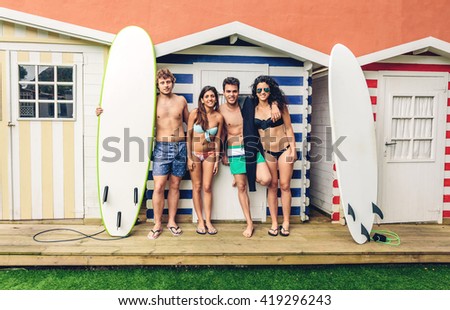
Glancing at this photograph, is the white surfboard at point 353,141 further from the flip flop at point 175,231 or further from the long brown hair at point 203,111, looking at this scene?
the flip flop at point 175,231

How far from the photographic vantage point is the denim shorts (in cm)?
391

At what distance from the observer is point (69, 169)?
4254mm

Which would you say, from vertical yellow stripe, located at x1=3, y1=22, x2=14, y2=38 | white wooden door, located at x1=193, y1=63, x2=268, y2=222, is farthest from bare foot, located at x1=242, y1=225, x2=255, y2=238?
vertical yellow stripe, located at x1=3, y1=22, x2=14, y2=38

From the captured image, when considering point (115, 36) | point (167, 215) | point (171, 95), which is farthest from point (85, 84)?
point (167, 215)

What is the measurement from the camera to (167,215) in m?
4.35

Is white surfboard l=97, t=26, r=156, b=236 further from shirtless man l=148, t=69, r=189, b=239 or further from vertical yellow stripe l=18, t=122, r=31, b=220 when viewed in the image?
vertical yellow stripe l=18, t=122, r=31, b=220

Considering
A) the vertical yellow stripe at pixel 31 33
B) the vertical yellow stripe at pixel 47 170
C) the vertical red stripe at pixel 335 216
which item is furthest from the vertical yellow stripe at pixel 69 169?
the vertical red stripe at pixel 335 216

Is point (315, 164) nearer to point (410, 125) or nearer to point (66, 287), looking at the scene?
point (410, 125)

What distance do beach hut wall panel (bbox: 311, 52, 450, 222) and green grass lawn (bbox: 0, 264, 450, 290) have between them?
1.16m

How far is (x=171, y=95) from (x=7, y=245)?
80.1 inches

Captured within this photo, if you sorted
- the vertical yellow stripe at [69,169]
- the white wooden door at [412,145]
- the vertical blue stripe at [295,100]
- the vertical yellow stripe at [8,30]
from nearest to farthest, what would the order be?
1. the vertical yellow stripe at [8,30]
2. the vertical yellow stripe at [69,169]
3. the vertical blue stripe at [295,100]
4. the white wooden door at [412,145]

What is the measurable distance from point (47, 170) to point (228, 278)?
2.32m

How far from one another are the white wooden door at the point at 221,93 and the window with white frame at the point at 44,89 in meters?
1.40

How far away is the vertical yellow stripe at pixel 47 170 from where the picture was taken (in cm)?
419
